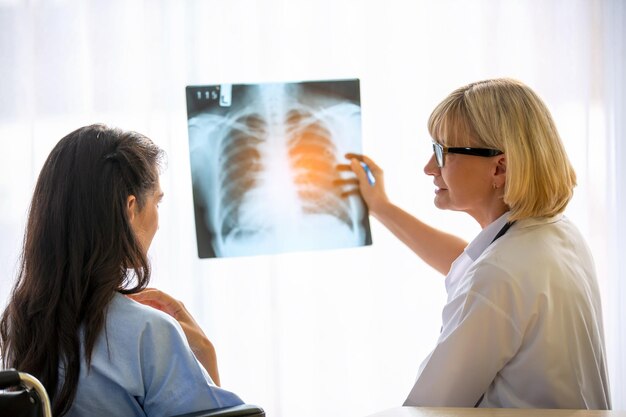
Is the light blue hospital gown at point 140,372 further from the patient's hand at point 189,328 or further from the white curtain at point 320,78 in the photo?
the white curtain at point 320,78

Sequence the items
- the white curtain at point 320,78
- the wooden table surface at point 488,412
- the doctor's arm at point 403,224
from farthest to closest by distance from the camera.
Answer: the white curtain at point 320,78 < the doctor's arm at point 403,224 < the wooden table surface at point 488,412

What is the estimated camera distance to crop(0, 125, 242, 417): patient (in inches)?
58.2

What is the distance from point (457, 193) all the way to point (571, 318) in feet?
1.36

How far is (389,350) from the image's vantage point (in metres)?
2.80

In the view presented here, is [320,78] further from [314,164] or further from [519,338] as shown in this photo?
[519,338]

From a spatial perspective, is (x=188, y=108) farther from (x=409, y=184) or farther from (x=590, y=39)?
(x=590, y=39)

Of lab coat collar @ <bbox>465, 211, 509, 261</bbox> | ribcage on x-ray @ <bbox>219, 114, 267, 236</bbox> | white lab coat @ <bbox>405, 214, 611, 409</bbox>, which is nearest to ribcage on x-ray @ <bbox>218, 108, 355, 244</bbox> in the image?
ribcage on x-ray @ <bbox>219, 114, 267, 236</bbox>

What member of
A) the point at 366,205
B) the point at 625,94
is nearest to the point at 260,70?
the point at 366,205

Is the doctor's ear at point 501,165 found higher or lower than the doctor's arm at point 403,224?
higher

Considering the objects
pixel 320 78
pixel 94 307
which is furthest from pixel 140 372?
pixel 320 78

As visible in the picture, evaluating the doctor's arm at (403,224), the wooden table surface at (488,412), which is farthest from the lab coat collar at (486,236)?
the doctor's arm at (403,224)

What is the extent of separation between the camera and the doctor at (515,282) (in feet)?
5.36

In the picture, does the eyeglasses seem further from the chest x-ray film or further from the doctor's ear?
the chest x-ray film

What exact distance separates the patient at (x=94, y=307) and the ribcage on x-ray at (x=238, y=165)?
88 cm
